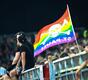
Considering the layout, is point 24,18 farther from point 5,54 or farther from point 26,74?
point 26,74

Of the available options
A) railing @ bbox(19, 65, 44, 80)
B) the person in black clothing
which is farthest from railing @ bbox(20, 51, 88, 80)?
the person in black clothing

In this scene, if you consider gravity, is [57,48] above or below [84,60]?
above

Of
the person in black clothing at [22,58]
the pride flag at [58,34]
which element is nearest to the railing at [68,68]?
the pride flag at [58,34]

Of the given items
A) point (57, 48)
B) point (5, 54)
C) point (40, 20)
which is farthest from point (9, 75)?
point (40, 20)

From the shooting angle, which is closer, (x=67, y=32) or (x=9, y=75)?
(x=67, y=32)

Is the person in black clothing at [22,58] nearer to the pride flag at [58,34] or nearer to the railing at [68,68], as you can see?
the pride flag at [58,34]

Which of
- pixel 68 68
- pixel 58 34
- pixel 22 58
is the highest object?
pixel 58 34

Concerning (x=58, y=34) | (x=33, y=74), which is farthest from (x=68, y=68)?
(x=33, y=74)

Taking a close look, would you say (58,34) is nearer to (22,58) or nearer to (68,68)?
(68,68)

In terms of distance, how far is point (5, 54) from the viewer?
17.1m

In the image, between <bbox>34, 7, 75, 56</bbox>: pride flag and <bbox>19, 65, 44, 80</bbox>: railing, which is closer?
<bbox>19, 65, 44, 80</bbox>: railing

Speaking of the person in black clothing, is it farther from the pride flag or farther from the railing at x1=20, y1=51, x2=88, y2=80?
the railing at x1=20, y1=51, x2=88, y2=80

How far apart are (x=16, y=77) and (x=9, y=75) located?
0.36 metres

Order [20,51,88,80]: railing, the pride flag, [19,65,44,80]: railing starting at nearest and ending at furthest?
1. [20,51,88,80]: railing
2. [19,65,44,80]: railing
3. the pride flag
